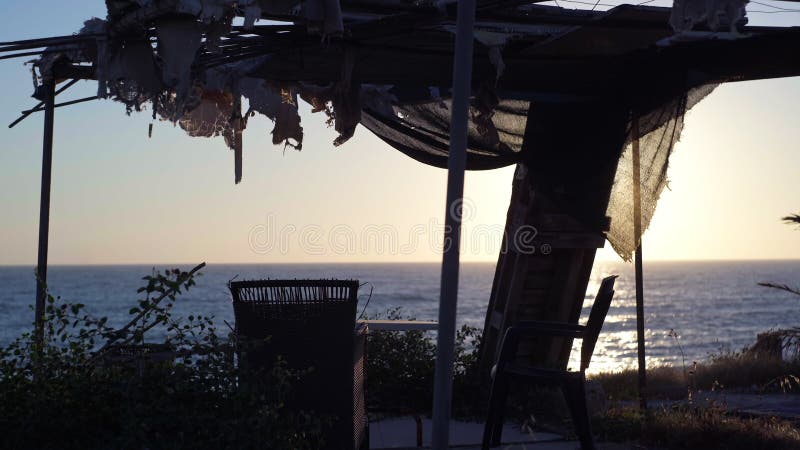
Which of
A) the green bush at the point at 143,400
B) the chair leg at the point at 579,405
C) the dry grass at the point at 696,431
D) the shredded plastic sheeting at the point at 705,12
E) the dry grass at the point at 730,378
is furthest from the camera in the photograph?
the dry grass at the point at 730,378

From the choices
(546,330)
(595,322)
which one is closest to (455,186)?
(546,330)

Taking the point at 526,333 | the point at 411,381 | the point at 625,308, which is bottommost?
the point at 625,308

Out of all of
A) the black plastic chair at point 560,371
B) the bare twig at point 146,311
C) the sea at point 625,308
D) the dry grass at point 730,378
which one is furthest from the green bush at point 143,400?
the sea at point 625,308

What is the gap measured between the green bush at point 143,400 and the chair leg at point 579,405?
1275 mm

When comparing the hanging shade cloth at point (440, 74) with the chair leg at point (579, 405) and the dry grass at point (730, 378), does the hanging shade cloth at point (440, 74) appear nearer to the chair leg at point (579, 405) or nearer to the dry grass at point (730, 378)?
the chair leg at point (579, 405)

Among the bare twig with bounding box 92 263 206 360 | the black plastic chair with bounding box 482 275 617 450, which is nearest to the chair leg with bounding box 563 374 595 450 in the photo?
the black plastic chair with bounding box 482 275 617 450

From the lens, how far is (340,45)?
13.6 ft

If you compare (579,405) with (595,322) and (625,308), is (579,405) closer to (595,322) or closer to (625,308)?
(595,322)

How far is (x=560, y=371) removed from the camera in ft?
13.6

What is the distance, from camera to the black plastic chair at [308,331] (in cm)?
350

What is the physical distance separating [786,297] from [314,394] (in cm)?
6363

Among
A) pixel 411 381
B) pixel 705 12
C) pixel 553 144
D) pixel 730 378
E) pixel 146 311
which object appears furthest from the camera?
pixel 730 378

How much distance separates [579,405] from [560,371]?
7.9 inches

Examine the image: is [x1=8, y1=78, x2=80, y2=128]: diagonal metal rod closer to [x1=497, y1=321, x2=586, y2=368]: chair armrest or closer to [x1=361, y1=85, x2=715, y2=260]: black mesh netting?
[x1=361, y1=85, x2=715, y2=260]: black mesh netting
